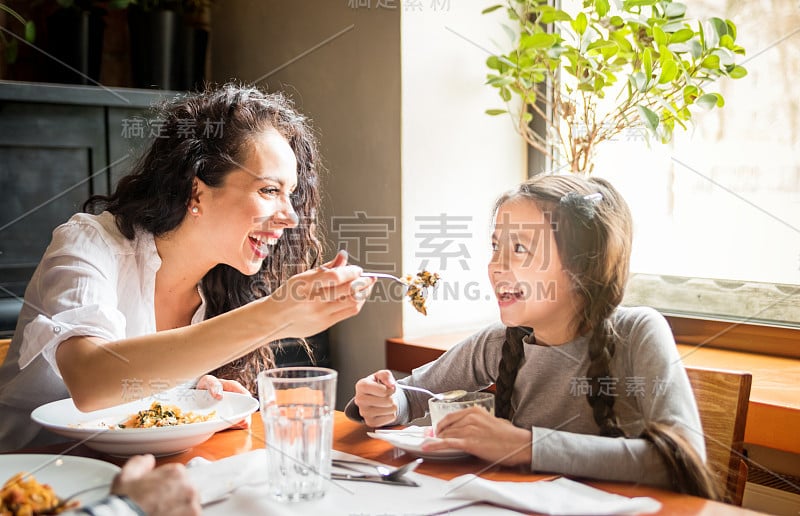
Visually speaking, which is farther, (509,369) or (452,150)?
(452,150)

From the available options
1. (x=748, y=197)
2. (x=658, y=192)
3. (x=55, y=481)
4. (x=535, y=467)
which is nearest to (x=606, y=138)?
(x=658, y=192)

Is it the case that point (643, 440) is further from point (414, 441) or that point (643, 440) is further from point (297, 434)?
point (297, 434)

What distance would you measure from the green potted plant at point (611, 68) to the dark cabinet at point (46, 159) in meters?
1.03

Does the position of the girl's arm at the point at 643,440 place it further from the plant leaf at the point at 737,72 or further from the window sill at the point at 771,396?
the plant leaf at the point at 737,72

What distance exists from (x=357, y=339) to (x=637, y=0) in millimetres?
1131

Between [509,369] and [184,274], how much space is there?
2.26ft

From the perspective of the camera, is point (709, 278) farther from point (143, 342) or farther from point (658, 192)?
point (143, 342)

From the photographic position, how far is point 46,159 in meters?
2.10

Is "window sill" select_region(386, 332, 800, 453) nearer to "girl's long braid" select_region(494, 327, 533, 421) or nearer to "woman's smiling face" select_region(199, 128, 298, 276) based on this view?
"girl's long braid" select_region(494, 327, 533, 421)

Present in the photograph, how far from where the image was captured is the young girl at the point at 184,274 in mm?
1114

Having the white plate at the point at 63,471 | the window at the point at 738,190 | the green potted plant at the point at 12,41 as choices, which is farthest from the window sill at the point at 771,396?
the green potted plant at the point at 12,41

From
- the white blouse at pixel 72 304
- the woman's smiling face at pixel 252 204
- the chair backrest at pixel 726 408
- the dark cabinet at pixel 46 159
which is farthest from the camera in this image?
the dark cabinet at pixel 46 159

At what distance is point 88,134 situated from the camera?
7.09ft

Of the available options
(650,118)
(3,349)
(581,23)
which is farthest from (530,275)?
(3,349)
